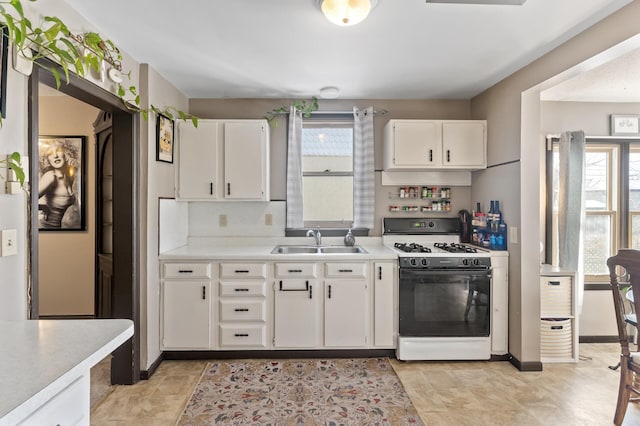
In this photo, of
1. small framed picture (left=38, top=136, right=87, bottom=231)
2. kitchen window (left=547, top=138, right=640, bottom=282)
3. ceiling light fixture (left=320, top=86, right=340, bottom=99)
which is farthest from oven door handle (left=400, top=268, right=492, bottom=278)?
small framed picture (left=38, top=136, right=87, bottom=231)

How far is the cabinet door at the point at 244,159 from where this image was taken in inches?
124

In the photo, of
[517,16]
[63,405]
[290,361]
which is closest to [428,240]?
[290,361]

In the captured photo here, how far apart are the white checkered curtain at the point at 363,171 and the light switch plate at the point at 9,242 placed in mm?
2608

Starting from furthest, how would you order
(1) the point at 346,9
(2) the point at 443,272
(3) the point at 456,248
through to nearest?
(3) the point at 456,248
(2) the point at 443,272
(1) the point at 346,9

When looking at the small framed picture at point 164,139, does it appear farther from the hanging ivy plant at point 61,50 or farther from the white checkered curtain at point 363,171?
the white checkered curtain at point 363,171

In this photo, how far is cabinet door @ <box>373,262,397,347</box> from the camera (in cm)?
289

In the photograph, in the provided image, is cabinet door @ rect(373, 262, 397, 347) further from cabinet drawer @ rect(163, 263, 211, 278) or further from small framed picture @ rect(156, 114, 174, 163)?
small framed picture @ rect(156, 114, 174, 163)

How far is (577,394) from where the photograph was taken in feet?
7.95

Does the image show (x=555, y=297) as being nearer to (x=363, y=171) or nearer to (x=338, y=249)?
(x=338, y=249)

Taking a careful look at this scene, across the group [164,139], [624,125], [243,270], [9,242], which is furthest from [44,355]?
[624,125]

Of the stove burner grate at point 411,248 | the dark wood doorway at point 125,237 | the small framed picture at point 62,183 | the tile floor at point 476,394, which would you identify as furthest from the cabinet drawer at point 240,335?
the small framed picture at point 62,183

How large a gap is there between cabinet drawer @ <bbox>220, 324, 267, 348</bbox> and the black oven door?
122 centimetres

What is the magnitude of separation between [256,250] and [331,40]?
1.84m

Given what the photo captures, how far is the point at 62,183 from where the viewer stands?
3.64 m
